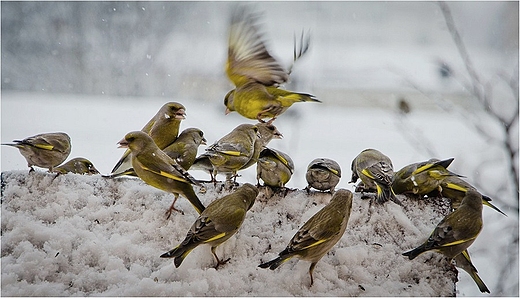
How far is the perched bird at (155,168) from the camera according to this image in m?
1.35

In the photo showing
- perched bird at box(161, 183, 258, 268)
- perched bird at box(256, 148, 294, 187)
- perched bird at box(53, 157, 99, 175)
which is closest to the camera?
perched bird at box(161, 183, 258, 268)

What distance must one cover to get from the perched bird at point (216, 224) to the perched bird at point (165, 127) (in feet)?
0.93

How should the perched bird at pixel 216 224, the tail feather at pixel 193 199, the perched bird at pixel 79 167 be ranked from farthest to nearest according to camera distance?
1. the perched bird at pixel 79 167
2. the tail feather at pixel 193 199
3. the perched bird at pixel 216 224

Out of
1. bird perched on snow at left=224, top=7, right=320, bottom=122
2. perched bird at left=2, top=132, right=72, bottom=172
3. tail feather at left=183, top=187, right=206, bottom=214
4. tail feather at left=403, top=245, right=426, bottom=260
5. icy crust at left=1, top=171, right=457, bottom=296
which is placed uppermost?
bird perched on snow at left=224, top=7, right=320, bottom=122

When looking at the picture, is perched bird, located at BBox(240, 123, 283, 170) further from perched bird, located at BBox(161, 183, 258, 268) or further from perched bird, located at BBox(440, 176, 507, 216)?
perched bird, located at BBox(440, 176, 507, 216)

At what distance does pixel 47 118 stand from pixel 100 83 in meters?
0.39

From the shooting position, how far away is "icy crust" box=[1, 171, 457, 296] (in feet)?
4.41

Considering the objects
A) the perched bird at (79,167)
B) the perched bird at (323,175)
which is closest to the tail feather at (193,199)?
the perched bird at (323,175)

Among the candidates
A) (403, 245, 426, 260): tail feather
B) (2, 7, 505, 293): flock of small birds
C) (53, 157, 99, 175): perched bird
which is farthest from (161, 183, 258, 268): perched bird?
(53, 157, 99, 175): perched bird

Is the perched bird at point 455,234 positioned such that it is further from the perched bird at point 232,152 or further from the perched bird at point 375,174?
the perched bird at point 232,152

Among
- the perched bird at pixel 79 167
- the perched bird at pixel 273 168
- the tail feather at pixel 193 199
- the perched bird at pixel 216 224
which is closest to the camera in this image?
the perched bird at pixel 216 224

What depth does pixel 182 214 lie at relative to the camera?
4.91 ft

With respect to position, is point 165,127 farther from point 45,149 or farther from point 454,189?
point 454,189

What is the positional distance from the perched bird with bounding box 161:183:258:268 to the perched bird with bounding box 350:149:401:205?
1.15 feet
